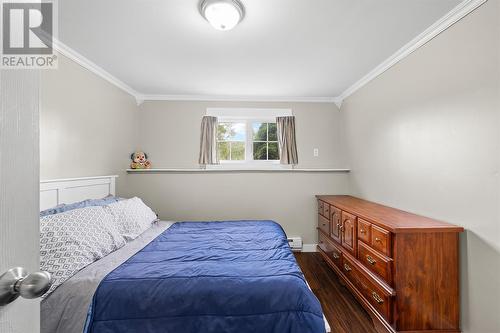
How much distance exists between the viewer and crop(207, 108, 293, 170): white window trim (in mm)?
3521

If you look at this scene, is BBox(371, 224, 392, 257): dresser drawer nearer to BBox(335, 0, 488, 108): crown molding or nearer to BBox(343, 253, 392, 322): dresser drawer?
BBox(343, 253, 392, 322): dresser drawer

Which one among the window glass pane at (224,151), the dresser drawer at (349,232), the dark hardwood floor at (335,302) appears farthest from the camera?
the window glass pane at (224,151)

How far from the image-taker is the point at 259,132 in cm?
Result: 365

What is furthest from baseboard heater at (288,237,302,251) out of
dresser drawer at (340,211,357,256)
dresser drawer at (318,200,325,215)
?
dresser drawer at (340,211,357,256)

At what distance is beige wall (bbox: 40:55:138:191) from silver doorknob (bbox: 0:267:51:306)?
191 centimetres

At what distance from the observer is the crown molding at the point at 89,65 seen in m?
2.12

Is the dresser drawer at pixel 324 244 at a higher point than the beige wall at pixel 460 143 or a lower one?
lower

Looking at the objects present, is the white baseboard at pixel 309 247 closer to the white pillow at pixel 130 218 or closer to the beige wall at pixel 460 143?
the beige wall at pixel 460 143

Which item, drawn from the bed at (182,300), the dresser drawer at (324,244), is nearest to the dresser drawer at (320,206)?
the dresser drawer at (324,244)

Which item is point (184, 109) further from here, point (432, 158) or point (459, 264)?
point (459, 264)

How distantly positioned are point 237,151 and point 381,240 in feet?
7.64

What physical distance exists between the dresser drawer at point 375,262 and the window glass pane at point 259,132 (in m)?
2.05

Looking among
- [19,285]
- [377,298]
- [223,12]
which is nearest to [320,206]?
[377,298]

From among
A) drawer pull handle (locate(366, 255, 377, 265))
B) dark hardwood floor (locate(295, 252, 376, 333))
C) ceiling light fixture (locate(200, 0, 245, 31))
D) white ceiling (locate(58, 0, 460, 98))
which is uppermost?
white ceiling (locate(58, 0, 460, 98))
